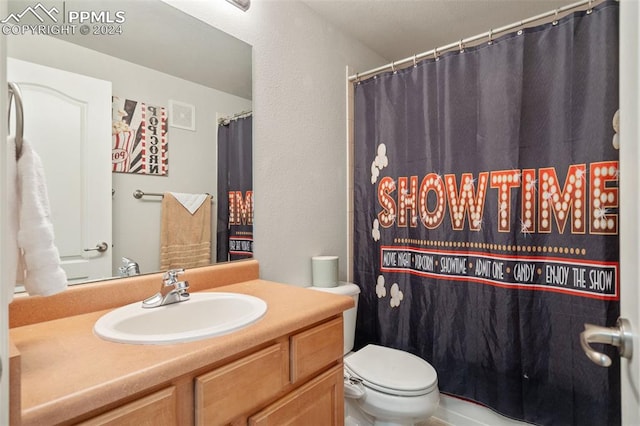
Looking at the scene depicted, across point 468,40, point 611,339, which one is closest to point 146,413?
point 611,339

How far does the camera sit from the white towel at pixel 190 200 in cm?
126

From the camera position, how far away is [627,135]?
53 centimetres

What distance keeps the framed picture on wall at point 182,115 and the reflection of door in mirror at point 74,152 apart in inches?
8.5

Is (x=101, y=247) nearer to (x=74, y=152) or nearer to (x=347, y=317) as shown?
(x=74, y=152)

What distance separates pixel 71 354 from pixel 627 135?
1.17 m

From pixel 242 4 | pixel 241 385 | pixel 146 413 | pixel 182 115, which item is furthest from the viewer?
pixel 242 4

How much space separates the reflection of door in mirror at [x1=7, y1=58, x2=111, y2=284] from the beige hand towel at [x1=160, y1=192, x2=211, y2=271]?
185 mm

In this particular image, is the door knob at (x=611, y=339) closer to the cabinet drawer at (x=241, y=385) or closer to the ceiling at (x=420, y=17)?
the cabinet drawer at (x=241, y=385)

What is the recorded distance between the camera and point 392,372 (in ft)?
4.65

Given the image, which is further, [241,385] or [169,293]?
[169,293]

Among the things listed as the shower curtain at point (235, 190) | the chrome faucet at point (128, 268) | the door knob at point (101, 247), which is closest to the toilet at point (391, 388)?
the shower curtain at point (235, 190)

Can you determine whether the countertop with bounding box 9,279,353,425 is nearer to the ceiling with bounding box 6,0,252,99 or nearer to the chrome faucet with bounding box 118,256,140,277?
the chrome faucet with bounding box 118,256,140,277

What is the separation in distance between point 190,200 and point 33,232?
68 cm

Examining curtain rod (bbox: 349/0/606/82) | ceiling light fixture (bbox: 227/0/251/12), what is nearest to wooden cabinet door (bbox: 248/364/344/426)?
ceiling light fixture (bbox: 227/0/251/12)
